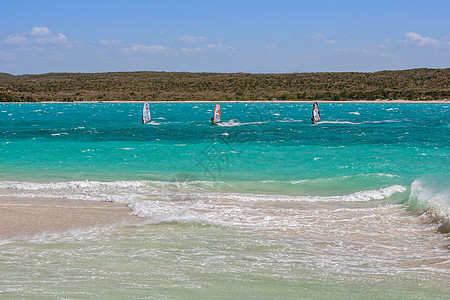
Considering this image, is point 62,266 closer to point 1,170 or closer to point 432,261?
point 432,261

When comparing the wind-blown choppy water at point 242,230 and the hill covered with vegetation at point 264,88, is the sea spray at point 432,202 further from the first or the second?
the hill covered with vegetation at point 264,88

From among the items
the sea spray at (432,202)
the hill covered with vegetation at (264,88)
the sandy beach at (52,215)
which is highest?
the hill covered with vegetation at (264,88)

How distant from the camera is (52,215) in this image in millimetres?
12945

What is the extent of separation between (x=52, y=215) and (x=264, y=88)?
5360 inches

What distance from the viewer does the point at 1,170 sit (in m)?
21.7

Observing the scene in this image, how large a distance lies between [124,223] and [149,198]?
11.3 ft

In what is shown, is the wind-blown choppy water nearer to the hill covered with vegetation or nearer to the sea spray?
the sea spray

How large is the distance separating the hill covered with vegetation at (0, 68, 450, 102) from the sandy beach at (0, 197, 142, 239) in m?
113

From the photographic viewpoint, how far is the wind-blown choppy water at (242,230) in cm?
804

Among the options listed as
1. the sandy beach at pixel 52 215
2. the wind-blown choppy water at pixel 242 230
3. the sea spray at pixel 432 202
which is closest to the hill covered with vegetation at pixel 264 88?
the wind-blown choppy water at pixel 242 230

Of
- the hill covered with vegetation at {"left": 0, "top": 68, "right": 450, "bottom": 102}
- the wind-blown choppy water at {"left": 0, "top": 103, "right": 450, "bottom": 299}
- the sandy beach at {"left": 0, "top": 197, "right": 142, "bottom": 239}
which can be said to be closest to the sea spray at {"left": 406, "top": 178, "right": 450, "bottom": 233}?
the wind-blown choppy water at {"left": 0, "top": 103, "right": 450, "bottom": 299}

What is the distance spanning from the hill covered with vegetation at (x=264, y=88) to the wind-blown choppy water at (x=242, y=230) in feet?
336

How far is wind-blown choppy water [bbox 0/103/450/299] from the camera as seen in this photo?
804 centimetres

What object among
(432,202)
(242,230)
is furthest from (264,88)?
(242,230)
